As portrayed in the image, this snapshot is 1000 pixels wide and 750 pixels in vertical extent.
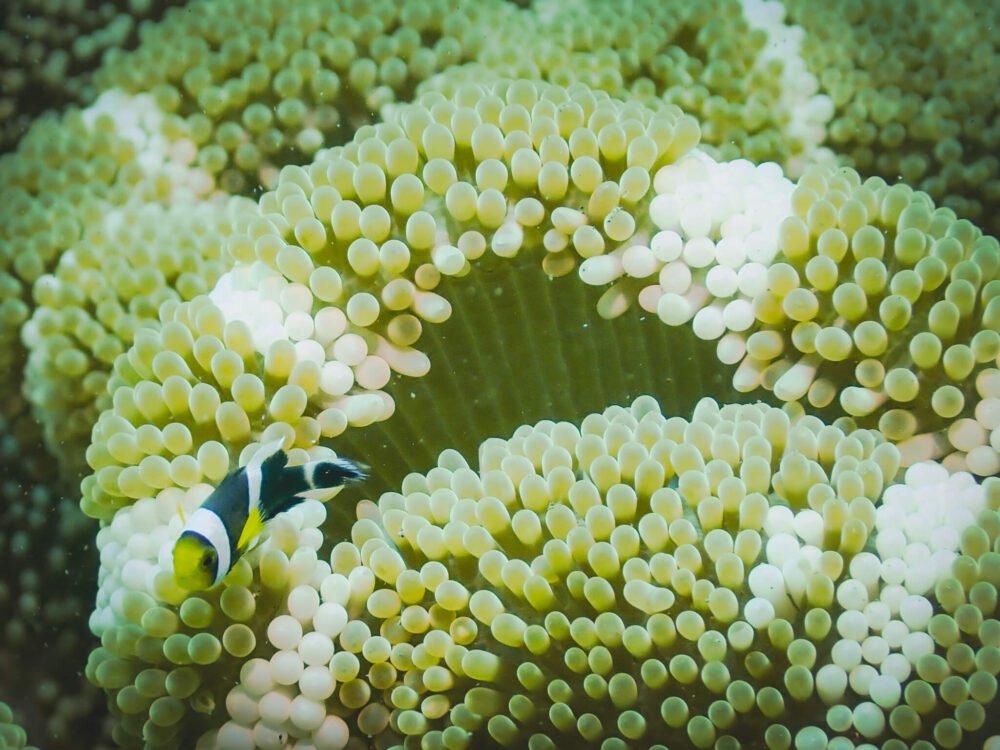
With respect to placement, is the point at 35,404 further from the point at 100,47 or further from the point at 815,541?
the point at 815,541

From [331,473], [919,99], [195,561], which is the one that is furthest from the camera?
→ [919,99]

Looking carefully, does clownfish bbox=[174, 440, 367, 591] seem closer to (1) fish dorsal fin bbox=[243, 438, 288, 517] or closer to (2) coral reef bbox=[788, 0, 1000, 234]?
(1) fish dorsal fin bbox=[243, 438, 288, 517]

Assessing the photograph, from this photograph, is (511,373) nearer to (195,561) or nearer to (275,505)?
(275,505)

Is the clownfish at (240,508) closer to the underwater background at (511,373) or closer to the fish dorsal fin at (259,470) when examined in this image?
the fish dorsal fin at (259,470)

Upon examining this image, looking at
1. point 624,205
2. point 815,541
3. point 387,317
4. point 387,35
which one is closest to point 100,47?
point 387,35

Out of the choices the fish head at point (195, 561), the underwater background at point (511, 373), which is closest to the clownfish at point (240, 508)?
the fish head at point (195, 561)

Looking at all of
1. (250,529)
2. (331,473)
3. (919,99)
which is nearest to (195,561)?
(250,529)

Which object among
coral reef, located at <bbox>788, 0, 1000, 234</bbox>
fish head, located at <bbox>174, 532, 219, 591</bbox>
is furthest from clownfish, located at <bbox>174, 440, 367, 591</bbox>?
coral reef, located at <bbox>788, 0, 1000, 234</bbox>
